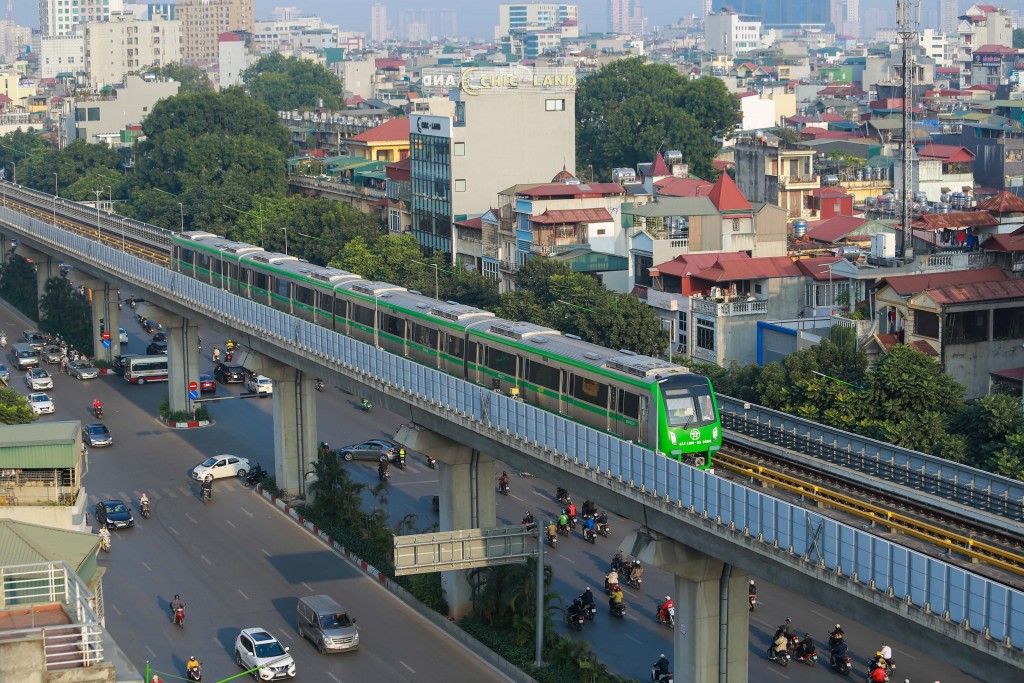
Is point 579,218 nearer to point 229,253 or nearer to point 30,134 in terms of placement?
point 229,253

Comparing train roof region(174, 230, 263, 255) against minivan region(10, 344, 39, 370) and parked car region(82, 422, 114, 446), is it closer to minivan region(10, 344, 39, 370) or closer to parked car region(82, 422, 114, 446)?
parked car region(82, 422, 114, 446)

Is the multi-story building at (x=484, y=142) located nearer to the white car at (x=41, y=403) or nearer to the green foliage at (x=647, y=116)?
the white car at (x=41, y=403)

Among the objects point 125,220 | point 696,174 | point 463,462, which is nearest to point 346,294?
point 463,462

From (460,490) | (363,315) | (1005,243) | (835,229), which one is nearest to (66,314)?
(363,315)

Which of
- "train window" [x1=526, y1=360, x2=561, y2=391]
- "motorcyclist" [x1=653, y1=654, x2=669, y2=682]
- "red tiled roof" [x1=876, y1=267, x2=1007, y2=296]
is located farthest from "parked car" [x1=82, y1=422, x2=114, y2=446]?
"motorcyclist" [x1=653, y1=654, x2=669, y2=682]

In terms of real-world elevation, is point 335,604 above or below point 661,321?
below

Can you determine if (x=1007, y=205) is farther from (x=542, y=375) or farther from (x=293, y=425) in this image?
(x=542, y=375)

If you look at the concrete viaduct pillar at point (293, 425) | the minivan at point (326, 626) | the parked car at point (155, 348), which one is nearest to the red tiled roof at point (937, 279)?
the concrete viaduct pillar at point (293, 425)
